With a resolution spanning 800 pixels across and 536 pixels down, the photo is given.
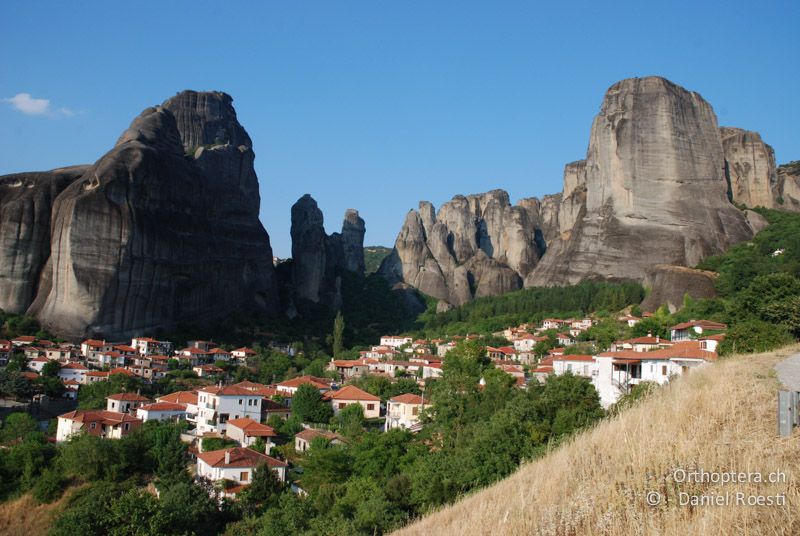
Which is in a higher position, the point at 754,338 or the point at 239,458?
the point at 754,338

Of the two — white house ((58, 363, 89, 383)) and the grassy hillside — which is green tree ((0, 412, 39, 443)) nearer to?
white house ((58, 363, 89, 383))

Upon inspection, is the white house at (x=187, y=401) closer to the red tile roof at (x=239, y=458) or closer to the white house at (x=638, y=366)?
the red tile roof at (x=239, y=458)

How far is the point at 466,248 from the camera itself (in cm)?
11231

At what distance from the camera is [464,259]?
111 meters

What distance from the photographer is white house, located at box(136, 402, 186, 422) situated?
124 feet

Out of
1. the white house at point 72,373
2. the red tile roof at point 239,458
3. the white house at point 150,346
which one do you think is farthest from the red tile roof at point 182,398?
the white house at point 150,346

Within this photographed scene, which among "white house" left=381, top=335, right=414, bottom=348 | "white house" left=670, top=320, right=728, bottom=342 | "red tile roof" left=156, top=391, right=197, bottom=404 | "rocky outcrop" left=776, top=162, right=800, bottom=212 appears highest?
"rocky outcrop" left=776, top=162, right=800, bottom=212

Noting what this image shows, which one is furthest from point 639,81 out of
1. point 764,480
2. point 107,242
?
point 764,480

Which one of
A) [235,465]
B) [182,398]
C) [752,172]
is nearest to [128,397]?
[182,398]

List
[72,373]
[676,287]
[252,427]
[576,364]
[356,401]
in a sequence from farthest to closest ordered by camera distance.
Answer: [676,287]
[72,373]
[356,401]
[576,364]
[252,427]

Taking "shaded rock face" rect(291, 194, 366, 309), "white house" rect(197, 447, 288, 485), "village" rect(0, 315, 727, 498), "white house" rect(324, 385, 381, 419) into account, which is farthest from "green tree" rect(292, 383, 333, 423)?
"shaded rock face" rect(291, 194, 366, 309)

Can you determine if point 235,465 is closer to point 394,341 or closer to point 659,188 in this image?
point 394,341

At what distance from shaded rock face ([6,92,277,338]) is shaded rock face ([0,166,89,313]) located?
1002 millimetres

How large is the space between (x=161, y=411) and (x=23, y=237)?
32042mm
